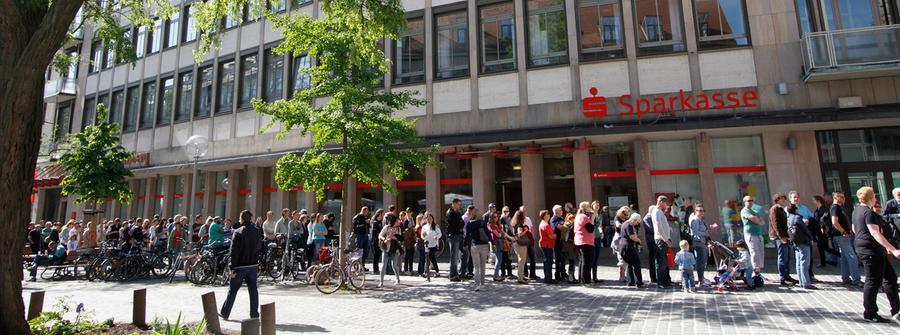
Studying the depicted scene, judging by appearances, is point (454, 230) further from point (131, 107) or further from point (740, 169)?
point (131, 107)

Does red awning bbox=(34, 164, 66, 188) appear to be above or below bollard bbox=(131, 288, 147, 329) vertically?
above

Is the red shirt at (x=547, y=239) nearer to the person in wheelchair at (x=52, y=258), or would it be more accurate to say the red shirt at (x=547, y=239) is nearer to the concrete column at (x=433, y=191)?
the concrete column at (x=433, y=191)

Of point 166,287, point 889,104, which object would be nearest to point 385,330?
point 166,287

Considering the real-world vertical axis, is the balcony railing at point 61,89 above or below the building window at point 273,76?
above

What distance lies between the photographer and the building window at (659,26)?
1463cm

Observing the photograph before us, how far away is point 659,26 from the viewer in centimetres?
1480

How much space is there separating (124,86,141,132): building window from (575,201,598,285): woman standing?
81.8ft

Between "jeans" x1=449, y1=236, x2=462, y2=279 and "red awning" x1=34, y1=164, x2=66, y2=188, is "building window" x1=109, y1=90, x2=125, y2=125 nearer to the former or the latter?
"red awning" x1=34, y1=164, x2=66, y2=188

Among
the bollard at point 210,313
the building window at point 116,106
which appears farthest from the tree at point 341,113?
the building window at point 116,106

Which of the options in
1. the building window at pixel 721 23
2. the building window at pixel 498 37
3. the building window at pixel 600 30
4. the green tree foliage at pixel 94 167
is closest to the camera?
the building window at pixel 721 23

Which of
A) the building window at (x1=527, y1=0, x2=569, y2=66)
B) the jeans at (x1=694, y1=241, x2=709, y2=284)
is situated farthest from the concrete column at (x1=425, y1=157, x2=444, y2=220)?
the jeans at (x1=694, y1=241, x2=709, y2=284)

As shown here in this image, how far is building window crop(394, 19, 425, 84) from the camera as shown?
57.1ft

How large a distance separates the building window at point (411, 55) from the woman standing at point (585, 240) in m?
9.22

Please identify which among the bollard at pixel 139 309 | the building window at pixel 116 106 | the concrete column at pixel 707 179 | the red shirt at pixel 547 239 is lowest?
the bollard at pixel 139 309
